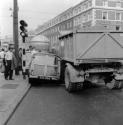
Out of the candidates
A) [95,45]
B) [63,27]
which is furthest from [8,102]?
[63,27]

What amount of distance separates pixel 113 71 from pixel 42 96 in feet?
9.51

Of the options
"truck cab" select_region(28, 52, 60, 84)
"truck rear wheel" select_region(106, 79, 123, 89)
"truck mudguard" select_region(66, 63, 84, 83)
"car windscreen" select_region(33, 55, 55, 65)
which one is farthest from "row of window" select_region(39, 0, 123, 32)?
"truck mudguard" select_region(66, 63, 84, 83)

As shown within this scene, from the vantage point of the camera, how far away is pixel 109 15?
204ft

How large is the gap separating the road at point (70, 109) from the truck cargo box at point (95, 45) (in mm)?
1387

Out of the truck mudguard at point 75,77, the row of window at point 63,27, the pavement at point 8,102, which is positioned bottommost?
the pavement at point 8,102

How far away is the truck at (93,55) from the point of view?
935cm

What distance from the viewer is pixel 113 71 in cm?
987

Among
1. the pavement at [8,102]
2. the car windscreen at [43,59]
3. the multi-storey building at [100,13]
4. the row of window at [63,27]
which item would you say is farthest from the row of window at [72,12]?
the pavement at [8,102]

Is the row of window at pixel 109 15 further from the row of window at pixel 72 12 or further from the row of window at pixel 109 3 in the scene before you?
the row of window at pixel 72 12

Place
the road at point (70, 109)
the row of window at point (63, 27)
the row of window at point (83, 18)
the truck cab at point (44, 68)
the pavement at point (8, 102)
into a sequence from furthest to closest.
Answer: the row of window at point (63, 27) < the row of window at point (83, 18) < the truck cab at point (44, 68) < the pavement at point (8, 102) < the road at point (70, 109)

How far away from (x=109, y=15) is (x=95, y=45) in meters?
54.9

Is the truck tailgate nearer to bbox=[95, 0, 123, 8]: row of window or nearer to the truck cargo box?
the truck cargo box

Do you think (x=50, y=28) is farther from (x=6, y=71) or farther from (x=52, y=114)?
(x=52, y=114)

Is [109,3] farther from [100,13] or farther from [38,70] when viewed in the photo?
[38,70]
